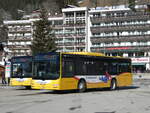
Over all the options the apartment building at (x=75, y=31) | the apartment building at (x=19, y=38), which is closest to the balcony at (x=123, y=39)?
the apartment building at (x=75, y=31)

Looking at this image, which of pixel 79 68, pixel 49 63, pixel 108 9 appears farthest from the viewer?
pixel 108 9

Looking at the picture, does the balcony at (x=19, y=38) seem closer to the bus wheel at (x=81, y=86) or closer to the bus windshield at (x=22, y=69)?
the bus windshield at (x=22, y=69)

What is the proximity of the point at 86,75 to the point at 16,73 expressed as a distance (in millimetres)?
6444

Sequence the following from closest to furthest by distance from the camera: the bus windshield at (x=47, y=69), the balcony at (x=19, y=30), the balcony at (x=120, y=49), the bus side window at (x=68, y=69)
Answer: the bus windshield at (x=47, y=69)
the bus side window at (x=68, y=69)
the balcony at (x=120, y=49)
the balcony at (x=19, y=30)

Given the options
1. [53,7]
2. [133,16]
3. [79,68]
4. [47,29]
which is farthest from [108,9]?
[79,68]

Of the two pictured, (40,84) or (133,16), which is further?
(133,16)

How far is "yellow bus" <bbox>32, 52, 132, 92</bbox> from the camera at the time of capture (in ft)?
78.6

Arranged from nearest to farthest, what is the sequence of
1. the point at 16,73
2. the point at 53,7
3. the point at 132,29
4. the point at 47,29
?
the point at 16,73, the point at 47,29, the point at 132,29, the point at 53,7

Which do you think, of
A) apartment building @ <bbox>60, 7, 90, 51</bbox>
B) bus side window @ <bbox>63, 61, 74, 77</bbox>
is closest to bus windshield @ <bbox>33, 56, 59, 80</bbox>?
bus side window @ <bbox>63, 61, 74, 77</bbox>

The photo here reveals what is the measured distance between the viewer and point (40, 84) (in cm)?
2434

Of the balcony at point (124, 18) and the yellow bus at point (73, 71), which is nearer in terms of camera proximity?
the yellow bus at point (73, 71)

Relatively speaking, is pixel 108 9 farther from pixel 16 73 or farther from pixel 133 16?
pixel 16 73

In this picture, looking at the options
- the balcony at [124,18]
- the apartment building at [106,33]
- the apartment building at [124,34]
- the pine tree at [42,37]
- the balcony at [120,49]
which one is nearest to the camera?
the pine tree at [42,37]

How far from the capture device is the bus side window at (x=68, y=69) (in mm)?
24319
